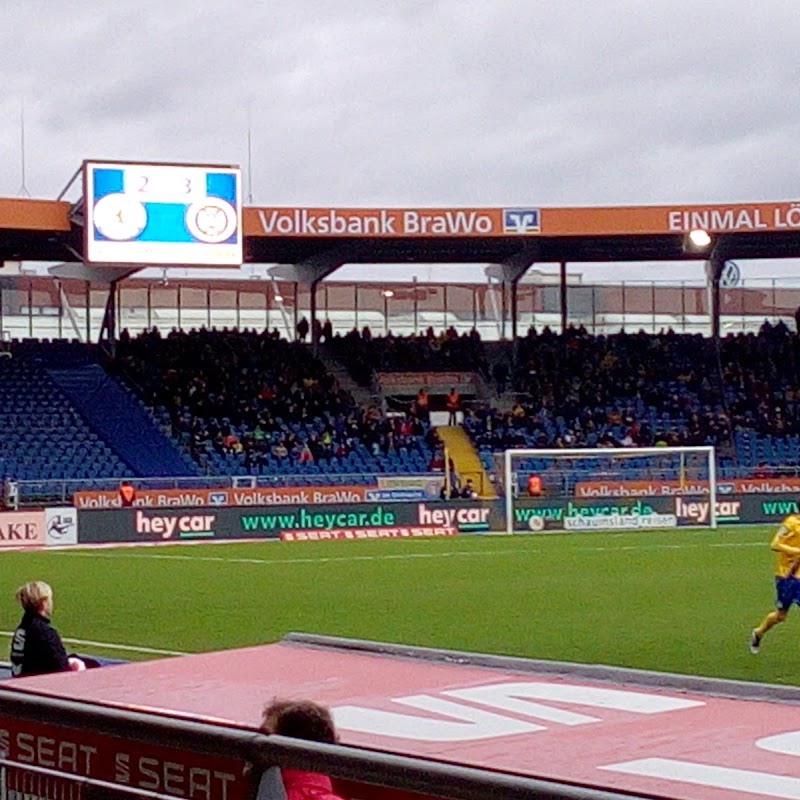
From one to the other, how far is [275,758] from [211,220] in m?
39.7

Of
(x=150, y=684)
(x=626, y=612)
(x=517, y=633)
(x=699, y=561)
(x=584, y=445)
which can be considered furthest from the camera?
(x=584, y=445)

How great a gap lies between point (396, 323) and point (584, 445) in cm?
1399

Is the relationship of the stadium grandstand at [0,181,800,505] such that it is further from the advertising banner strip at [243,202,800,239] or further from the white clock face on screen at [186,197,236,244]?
the white clock face on screen at [186,197,236,244]

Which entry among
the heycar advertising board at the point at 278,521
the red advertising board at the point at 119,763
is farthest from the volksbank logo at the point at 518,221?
the red advertising board at the point at 119,763

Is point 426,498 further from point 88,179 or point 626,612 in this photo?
point 626,612

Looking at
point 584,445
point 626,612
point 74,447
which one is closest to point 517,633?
point 626,612

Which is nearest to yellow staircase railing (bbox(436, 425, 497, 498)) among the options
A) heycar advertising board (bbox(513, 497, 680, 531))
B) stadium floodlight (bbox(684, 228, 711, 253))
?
heycar advertising board (bbox(513, 497, 680, 531))

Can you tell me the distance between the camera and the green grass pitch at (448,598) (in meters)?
18.0

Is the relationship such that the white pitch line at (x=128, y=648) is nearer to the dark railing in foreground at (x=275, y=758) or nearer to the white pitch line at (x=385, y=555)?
the white pitch line at (x=385, y=555)

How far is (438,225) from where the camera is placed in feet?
153

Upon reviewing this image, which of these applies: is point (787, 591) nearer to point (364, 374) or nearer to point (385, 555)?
point (385, 555)

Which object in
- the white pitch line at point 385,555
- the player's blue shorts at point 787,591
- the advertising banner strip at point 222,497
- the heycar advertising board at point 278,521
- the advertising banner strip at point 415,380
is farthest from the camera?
the advertising banner strip at point 415,380

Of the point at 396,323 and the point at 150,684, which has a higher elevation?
the point at 396,323

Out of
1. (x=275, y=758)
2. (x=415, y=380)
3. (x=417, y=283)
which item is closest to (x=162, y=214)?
(x=415, y=380)
